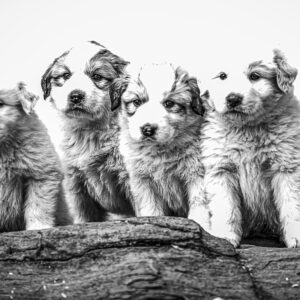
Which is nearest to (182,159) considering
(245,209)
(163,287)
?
(245,209)

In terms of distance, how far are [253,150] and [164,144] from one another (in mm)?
1022

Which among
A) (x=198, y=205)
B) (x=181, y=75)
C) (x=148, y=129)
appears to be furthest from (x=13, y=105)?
(x=198, y=205)

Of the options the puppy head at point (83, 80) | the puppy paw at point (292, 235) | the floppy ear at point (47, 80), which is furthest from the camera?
the floppy ear at point (47, 80)

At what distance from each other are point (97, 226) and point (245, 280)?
1370 mm

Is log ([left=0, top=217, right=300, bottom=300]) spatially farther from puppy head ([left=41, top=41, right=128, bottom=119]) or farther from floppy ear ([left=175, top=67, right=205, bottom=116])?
puppy head ([left=41, top=41, right=128, bottom=119])

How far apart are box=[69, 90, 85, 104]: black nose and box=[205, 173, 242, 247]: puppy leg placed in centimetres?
173

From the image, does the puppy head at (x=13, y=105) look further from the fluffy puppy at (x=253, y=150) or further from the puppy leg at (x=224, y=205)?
the puppy leg at (x=224, y=205)

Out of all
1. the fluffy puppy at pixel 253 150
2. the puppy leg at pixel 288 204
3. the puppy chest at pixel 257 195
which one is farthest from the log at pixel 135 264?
the puppy chest at pixel 257 195

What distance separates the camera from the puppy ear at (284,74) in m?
6.18

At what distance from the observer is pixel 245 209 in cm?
645

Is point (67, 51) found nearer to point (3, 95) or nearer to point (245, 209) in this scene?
point (3, 95)

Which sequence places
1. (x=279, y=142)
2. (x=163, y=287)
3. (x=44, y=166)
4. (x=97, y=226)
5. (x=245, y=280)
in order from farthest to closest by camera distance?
(x=44, y=166) → (x=279, y=142) → (x=97, y=226) → (x=245, y=280) → (x=163, y=287)

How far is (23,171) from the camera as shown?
662cm

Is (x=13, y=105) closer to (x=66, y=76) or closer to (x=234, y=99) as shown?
(x=66, y=76)
